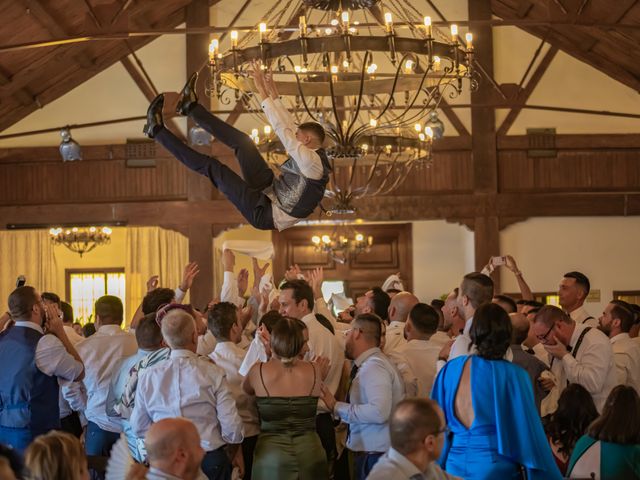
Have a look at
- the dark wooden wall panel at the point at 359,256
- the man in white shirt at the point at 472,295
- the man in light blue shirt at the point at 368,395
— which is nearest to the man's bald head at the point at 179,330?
the man in light blue shirt at the point at 368,395

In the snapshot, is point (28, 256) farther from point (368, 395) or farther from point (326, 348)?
point (368, 395)

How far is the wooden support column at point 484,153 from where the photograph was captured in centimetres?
1512

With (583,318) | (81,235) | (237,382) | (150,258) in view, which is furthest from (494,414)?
(150,258)

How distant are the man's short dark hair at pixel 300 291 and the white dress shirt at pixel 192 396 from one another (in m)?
1.07

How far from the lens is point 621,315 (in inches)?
254

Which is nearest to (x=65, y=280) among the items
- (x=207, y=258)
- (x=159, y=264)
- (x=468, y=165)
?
(x=159, y=264)

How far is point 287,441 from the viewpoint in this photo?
4906mm

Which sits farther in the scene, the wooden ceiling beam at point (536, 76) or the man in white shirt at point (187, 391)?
the wooden ceiling beam at point (536, 76)

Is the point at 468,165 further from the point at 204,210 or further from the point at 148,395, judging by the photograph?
the point at 148,395

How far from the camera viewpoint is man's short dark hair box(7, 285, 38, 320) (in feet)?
18.0

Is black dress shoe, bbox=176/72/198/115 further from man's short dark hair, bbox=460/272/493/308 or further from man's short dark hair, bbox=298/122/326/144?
man's short dark hair, bbox=460/272/493/308

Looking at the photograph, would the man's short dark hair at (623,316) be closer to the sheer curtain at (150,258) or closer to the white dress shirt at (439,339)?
the white dress shirt at (439,339)

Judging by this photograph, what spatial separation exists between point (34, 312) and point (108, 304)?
59 centimetres

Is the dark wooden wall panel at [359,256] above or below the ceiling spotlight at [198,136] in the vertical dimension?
below
